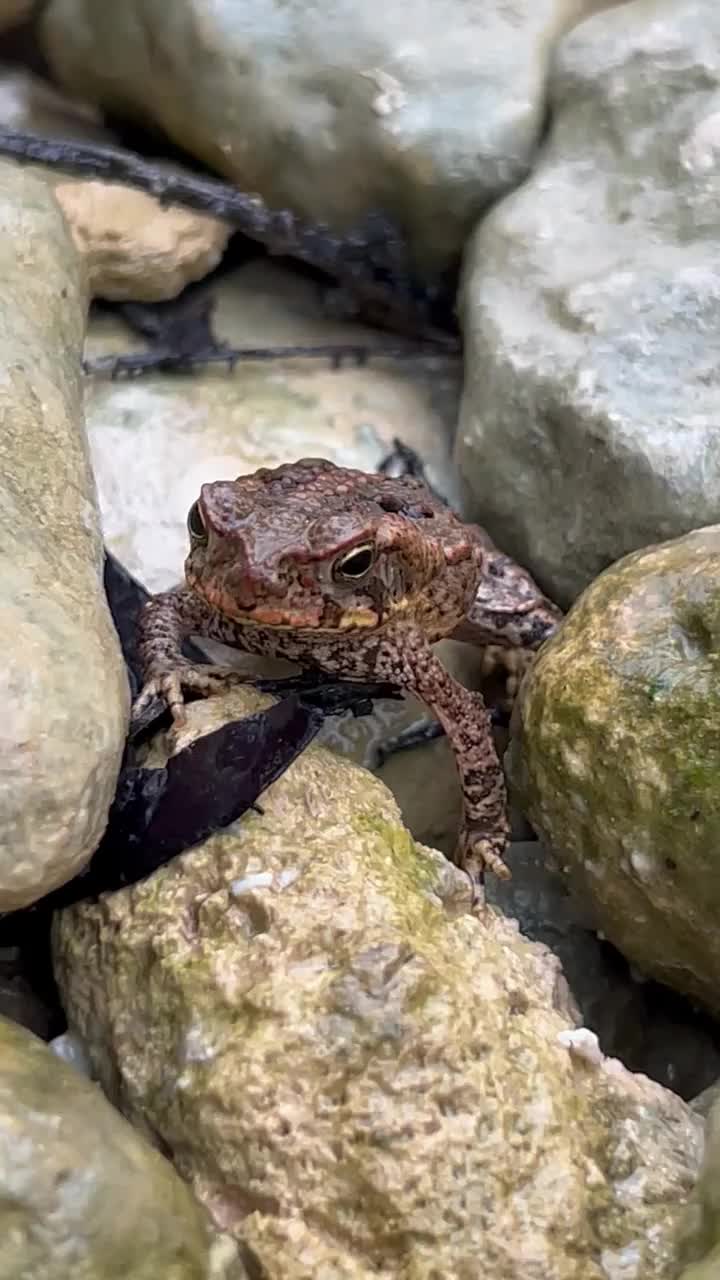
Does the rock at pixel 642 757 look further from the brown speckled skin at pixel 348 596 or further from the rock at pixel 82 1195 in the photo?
the rock at pixel 82 1195

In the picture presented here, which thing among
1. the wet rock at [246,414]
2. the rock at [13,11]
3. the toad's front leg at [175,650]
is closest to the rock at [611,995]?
the toad's front leg at [175,650]

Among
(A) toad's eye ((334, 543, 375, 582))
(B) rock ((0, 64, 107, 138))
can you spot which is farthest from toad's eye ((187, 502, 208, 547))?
(B) rock ((0, 64, 107, 138))

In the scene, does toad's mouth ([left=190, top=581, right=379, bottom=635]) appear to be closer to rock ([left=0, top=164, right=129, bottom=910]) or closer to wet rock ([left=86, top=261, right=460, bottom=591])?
rock ([left=0, top=164, right=129, bottom=910])

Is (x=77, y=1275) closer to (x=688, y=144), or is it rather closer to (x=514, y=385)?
(x=514, y=385)

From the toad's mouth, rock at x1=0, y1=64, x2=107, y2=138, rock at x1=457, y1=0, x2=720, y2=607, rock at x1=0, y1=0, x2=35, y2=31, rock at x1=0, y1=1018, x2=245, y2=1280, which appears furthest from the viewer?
rock at x1=0, y1=0, x2=35, y2=31

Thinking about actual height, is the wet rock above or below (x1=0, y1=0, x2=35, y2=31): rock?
below

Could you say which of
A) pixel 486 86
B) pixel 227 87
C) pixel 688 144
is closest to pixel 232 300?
pixel 227 87
